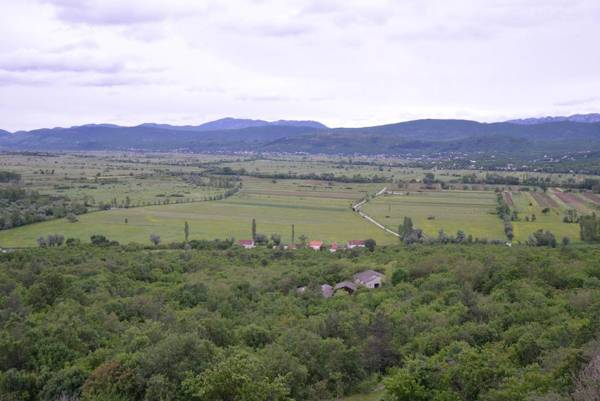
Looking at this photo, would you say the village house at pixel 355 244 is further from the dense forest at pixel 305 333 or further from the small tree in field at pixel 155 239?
the small tree in field at pixel 155 239

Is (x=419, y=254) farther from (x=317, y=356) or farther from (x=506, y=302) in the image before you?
(x=317, y=356)

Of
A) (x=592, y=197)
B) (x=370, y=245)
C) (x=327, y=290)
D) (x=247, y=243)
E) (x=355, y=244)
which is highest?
(x=327, y=290)

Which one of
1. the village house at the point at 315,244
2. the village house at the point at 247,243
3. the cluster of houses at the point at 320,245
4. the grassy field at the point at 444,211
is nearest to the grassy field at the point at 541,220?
the grassy field at the point at 444,211

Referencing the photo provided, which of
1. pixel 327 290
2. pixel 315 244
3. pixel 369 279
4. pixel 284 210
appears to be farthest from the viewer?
pixel 284 210

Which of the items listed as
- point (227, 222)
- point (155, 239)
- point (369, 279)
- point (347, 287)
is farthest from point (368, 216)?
point (347, 287)

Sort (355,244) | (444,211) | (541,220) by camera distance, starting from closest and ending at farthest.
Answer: (355,244), (541,220), (444,211)

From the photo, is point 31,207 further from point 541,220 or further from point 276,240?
point 541,220

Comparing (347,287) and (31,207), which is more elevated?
(347,287)

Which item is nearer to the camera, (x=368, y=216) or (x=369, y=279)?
(x=369, y=279)
